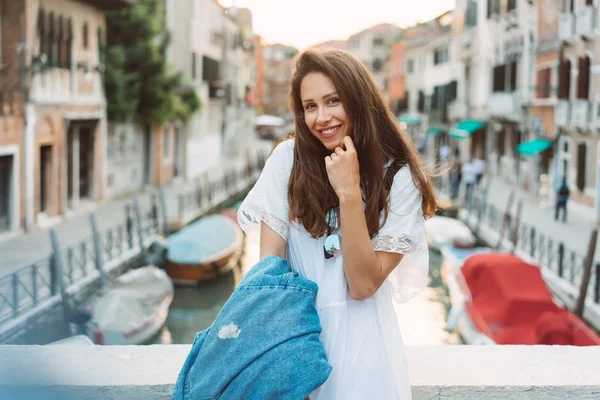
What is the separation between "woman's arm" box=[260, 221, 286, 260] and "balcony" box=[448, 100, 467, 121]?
34986 mm

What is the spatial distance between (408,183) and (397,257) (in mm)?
175

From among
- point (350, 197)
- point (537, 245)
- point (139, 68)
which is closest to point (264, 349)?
point (350, 197)

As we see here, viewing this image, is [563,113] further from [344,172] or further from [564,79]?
[344,172]

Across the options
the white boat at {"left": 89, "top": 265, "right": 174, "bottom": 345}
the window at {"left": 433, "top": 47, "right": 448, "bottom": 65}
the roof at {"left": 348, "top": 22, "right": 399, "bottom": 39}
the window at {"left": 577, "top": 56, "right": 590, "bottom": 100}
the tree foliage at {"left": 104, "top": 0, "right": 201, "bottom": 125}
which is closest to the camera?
the white boat at {"left": 89, "top": 265, "right": 174, "bottom": 345}

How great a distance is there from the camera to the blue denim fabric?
1.59 m

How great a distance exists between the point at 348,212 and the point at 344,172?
0.09 meters

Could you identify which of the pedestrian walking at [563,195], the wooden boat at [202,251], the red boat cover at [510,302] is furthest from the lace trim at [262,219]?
the pedestrian walking at [563,195]

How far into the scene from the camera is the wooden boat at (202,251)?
586 inches

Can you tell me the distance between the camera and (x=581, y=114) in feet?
61.7

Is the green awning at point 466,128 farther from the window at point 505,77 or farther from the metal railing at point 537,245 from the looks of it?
the metal railing at point 537,245

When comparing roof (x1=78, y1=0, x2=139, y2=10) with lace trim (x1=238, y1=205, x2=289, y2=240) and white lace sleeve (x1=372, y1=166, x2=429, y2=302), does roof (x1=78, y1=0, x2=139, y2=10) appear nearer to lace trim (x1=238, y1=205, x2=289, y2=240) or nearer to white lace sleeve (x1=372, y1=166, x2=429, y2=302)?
lace trim (x1=238, y1=205, x2=289, y2=240)

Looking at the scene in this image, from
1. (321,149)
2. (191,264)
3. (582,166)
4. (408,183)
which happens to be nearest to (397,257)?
(408,183)

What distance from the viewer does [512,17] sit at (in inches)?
1081

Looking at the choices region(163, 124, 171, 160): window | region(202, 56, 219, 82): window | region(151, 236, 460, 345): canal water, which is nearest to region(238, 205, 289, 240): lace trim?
region(151, 236, 460, 345): canal water
